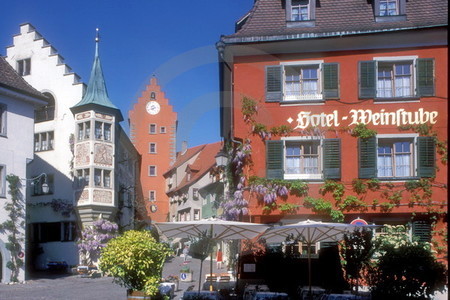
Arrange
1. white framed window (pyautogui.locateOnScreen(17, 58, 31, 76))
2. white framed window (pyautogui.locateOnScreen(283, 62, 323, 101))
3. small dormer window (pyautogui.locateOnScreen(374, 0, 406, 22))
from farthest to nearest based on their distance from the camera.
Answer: white framed window (pyautogui.locateOnScreen(17, 58, 31, 76)) < white framed window (pyautogui.locateOnScreen(283, 62, 323, 101)) < small dormer window (pyautogui.locateOnScreen(374, 0, 406, 22))

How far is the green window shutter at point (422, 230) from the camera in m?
21.0

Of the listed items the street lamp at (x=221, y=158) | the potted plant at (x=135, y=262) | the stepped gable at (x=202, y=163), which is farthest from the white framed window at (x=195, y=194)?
the potted plant at (x=135, y=262)

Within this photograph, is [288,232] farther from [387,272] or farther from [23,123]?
[23,123]

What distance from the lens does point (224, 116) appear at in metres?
29.0

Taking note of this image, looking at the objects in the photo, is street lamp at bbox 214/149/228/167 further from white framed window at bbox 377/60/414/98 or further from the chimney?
the chimney

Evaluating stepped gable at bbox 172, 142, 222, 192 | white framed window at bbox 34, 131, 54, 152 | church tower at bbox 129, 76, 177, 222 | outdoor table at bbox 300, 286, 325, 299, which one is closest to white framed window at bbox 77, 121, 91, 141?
white framed window at bbox 34, 131, 54, 152

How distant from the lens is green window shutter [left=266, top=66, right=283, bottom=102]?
22.0 metres

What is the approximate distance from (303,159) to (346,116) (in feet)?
6.76

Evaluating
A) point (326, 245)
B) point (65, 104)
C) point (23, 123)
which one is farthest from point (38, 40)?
point (326, 245)

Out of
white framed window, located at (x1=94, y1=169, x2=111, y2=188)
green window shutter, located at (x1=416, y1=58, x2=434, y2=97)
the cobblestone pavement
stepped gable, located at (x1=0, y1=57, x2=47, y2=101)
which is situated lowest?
the cobblestone pavement

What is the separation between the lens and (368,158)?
2125 cm

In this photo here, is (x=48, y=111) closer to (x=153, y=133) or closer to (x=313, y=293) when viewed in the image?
(x=313, y=293)

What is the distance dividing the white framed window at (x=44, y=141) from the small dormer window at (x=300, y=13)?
63.8ft

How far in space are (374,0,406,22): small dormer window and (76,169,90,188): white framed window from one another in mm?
18991
